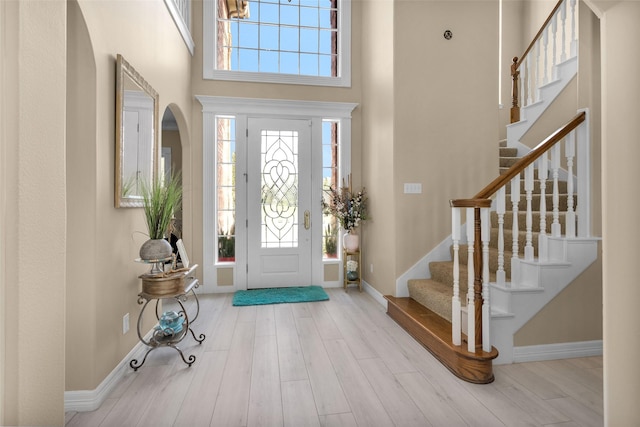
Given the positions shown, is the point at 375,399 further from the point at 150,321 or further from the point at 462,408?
the point at 150,321

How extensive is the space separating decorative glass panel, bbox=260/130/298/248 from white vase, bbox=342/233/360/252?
68 cm

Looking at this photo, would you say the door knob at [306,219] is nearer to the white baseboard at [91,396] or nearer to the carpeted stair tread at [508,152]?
the carpeted stair tread at [508,152]

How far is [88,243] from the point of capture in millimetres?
1902

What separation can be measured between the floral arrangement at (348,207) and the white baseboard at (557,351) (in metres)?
2.27

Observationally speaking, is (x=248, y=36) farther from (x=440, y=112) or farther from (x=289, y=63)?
(x=440, y=112)

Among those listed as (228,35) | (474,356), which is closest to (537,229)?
(474,356)

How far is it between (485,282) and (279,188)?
291cm

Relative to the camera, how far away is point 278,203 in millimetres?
4531

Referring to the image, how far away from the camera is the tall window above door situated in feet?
14.6

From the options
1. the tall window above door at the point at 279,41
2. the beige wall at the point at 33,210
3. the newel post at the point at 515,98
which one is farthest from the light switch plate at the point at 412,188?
the beige wall at the point at 33,210

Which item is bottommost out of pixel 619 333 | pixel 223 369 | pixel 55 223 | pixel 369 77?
pixel 223 369

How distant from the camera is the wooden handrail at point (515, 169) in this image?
2.27 meters

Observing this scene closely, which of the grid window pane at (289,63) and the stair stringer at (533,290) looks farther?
the grid window pane at (289,63)

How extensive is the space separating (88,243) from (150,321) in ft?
4.02
